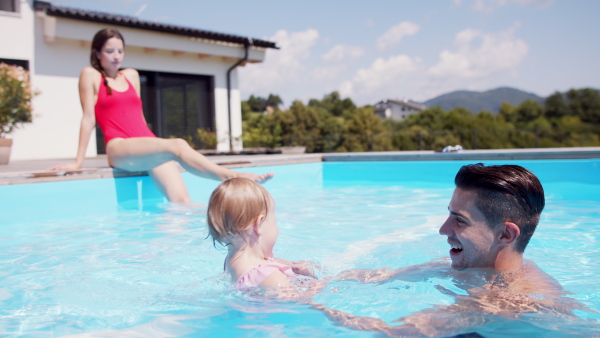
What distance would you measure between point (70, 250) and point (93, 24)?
907cm

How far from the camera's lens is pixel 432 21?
1309 inches

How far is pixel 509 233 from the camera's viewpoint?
164 cm

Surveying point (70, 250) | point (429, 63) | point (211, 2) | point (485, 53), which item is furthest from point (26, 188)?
point (485, 53)

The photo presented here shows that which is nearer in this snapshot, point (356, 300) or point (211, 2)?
point (356, 300)

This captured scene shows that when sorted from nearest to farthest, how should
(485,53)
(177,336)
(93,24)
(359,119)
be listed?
(177,336) < (93,24) < (359,119) < (485,53)

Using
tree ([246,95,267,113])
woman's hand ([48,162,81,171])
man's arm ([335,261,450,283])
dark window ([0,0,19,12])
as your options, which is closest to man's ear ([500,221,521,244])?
man's arm ([335,261,450,283])

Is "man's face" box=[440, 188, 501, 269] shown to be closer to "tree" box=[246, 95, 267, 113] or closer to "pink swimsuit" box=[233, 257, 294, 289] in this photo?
"pink swimsuit" box=[233, 257, 294, 289]

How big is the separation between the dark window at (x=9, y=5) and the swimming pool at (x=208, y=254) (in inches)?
292

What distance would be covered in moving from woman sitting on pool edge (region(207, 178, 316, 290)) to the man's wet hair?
85 cm

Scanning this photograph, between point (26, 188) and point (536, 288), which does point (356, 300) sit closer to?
point (536, 288)

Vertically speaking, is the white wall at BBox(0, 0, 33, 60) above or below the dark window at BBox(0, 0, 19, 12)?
below

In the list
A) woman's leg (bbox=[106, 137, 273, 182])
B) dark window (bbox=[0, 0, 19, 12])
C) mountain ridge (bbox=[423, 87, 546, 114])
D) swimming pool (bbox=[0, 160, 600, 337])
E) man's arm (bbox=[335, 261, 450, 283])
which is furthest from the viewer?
mountain ridge (bbox=[423, 87, 546, 114])

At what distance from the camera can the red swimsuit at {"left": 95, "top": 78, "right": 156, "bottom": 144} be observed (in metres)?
4.73

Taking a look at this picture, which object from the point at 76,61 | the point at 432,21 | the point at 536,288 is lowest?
the point at 536,288
